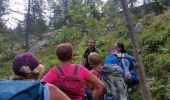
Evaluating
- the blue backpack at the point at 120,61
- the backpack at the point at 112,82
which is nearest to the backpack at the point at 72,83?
the backpack at the point at 112,82

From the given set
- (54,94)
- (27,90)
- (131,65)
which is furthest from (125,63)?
(27,90)

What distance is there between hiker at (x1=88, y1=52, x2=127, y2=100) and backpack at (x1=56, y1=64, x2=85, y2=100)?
1360 millimetres

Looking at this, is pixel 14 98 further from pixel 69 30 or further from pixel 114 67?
pixel 69 30

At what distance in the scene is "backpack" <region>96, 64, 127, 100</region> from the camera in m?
6.07

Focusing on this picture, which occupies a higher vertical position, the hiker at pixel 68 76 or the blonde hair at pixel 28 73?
the blonde hair at pixel 28 73

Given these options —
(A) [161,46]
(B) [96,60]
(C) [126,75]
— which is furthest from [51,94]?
(A) [161,46]

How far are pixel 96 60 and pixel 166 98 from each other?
14.0 ft

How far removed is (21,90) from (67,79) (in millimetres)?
1823

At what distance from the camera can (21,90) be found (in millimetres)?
2801

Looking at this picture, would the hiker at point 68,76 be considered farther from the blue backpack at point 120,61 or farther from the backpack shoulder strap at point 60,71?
the blue backpack at point 120,61

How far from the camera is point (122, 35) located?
23609 mm

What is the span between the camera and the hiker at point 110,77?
6016mm

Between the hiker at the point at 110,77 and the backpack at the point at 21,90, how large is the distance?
3.12m

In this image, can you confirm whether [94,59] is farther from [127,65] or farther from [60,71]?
[127,65]
